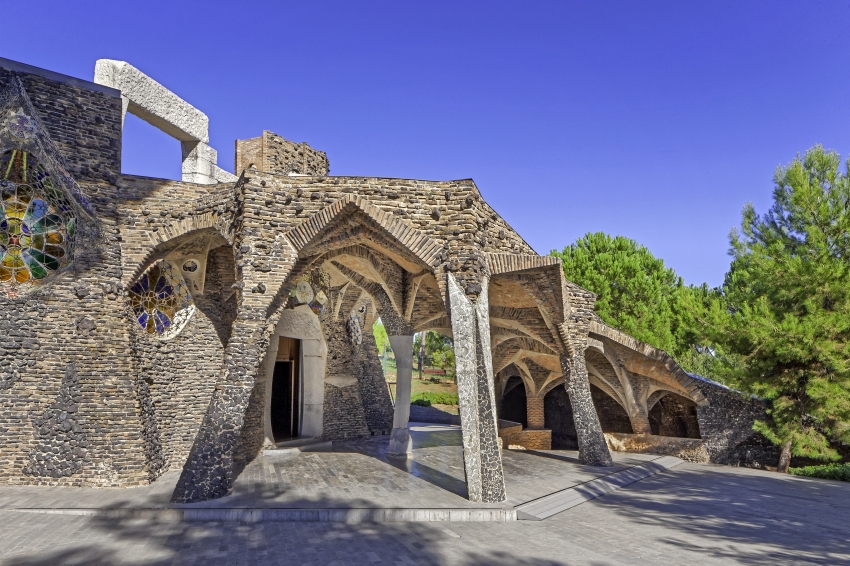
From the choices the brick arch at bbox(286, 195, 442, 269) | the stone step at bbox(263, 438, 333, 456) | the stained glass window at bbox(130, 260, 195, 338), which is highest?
the brick arch at bbox(286, 195, 442, 269)

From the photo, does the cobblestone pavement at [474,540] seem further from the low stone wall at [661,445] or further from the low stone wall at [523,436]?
the low stone wall at [523,436]

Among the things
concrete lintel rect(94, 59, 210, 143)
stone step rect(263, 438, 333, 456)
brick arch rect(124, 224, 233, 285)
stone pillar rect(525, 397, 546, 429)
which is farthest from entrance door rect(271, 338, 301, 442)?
stone pillar rect(525, 397, 546, 429)

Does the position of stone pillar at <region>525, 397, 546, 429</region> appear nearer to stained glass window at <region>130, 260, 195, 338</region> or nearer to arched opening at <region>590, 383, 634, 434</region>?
arched opening at <region>590, 383, 634, 434</region>

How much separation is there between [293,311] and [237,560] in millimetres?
7354

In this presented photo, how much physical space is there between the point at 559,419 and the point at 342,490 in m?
11.8

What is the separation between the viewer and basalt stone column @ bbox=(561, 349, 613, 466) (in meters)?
10.9

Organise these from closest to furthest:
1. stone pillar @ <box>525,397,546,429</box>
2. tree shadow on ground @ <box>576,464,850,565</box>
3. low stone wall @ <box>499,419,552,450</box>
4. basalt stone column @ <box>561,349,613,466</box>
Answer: tree shadow on ground @ <box>576,464,850,565</box> → basalt stone column @ <box>561,349,613,466</box> → low stone wall @ <box>499,419,552,450</box> → stone pillar @ <box>525,397,546,429</box>

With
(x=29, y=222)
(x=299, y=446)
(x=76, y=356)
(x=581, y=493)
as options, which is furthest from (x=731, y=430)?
(x=29, y=222)

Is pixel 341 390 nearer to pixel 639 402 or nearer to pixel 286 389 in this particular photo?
Result: pixel 286 389

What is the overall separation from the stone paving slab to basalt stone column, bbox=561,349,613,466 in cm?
28

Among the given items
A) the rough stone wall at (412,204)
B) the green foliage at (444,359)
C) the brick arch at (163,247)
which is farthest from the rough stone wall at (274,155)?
the green foliage at (444,359)

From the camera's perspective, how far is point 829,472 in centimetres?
1105

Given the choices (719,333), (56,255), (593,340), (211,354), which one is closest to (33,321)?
(56,255)

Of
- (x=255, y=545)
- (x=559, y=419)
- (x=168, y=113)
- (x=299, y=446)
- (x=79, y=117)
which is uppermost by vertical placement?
(x=168, y=113)
